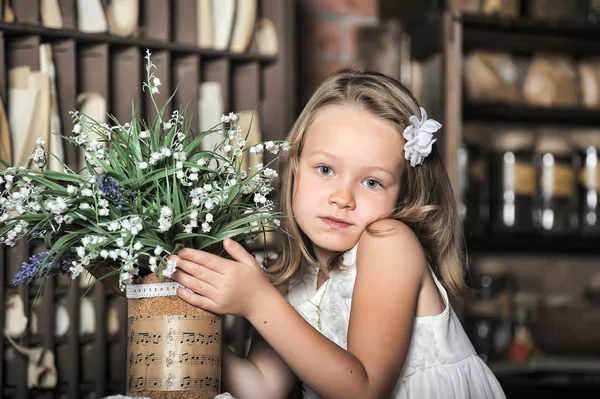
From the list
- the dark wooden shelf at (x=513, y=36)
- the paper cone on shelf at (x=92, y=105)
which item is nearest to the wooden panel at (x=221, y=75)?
the paper cone on shelf at (x=92, y=105)

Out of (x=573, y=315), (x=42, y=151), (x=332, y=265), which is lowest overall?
(x=573, y=315)

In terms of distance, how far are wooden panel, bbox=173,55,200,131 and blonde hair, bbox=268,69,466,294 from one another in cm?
76

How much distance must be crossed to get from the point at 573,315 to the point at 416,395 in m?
2.05

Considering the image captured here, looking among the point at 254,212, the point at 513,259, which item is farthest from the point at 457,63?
the point at 254,212

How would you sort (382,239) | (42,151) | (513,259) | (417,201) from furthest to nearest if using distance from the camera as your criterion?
(513,259), (417,201), (382,239), (42,151)

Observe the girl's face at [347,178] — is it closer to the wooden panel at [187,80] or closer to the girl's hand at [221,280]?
the girl's hand at [221,280]

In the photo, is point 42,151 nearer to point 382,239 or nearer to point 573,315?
point 382,239

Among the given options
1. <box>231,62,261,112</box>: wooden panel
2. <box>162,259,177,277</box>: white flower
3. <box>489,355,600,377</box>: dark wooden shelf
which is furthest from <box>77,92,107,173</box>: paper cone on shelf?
<box>489,355,600,377</box>: dark wooden shelf

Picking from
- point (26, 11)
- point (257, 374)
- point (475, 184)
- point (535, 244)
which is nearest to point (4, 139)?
point (26, 11)

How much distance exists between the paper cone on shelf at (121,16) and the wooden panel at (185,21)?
A: 0.14m

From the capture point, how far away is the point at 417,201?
5.20ft

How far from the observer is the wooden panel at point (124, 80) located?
229 centimetres

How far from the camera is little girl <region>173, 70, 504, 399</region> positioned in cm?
123

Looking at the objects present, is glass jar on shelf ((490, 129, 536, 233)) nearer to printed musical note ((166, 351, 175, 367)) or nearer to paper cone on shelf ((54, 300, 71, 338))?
paper cone on shelf ((54, 300, 71, 338))
